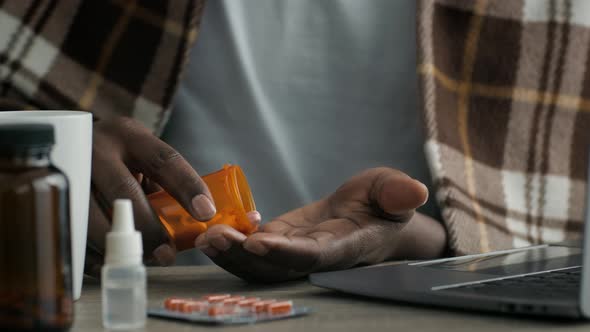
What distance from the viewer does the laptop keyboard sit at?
Answer: 56 centimetres

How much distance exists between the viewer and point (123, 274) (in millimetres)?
512

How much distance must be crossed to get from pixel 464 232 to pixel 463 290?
498mm

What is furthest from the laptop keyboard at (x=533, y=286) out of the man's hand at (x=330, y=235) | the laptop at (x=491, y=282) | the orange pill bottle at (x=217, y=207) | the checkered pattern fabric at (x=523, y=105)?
the checkered pattern fabric at (x=523, y=105)

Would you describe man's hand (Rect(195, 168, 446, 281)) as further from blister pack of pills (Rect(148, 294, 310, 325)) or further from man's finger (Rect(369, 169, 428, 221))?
blister pack of pills (Rect(148, 294, 310, 325))

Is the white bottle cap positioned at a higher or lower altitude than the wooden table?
higher

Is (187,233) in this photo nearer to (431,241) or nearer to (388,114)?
(431,241)

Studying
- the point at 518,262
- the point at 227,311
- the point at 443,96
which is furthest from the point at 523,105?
the point at 227,311

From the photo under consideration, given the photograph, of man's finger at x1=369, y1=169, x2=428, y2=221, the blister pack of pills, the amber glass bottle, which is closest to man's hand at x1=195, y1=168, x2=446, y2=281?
man's finger at x1=369, y1=169, x2=428, y2=221

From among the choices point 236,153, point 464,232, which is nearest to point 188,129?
point 236,153

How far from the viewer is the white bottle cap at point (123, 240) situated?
50cm

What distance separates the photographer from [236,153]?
3.86 ft

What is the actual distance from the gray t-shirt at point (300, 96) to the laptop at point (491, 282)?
42 cm

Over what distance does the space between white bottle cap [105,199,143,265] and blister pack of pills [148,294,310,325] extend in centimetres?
6

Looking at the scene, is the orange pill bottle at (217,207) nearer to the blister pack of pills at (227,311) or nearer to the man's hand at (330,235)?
the man's hand at (330,235)
